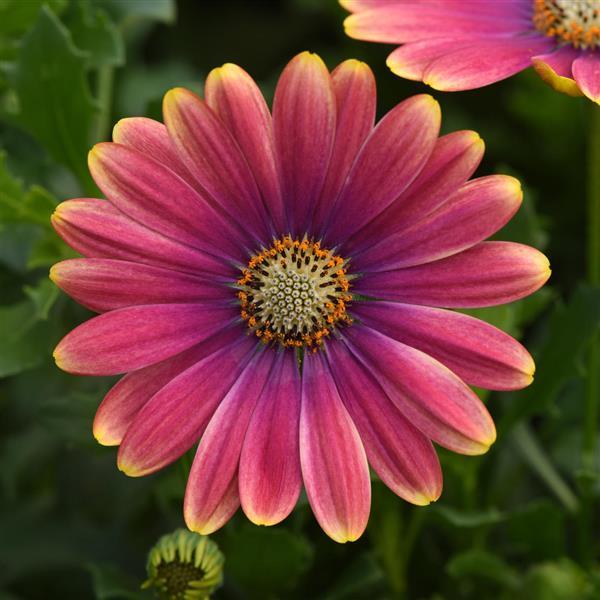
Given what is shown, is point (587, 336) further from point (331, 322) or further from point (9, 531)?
point (9, 531)

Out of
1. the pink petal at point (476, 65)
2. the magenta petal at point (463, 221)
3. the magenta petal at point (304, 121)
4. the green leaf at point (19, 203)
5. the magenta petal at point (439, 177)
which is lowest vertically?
the magenta petal at point (463, 221)

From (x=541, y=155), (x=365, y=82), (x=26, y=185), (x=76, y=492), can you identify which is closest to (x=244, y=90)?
(x=365, y=82)

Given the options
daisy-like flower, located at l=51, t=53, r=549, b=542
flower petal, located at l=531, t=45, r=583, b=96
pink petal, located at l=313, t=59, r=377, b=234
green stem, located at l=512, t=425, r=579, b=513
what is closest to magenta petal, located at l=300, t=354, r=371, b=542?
daisy-like flower, located at l=51, t=53, r=549, b=542

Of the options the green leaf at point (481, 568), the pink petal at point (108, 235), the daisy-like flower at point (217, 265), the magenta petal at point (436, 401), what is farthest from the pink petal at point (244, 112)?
the green leaf at point (481, 568)

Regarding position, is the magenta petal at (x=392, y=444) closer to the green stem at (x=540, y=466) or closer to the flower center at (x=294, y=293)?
the flower center at (x=294, y=293)

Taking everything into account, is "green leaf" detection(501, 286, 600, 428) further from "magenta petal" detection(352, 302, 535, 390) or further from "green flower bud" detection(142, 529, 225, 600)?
"green flower bud" detection(142, 529, 225, 600)

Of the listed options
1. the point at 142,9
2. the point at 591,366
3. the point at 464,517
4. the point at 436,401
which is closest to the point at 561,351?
the point at 591,366
